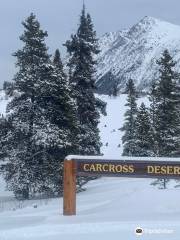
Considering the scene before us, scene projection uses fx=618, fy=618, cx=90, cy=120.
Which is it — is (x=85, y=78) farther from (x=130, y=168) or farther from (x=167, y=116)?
(x=130, y=168)

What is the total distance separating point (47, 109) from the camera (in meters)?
31.0

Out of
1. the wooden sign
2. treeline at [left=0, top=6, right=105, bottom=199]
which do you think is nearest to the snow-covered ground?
the wooden sign

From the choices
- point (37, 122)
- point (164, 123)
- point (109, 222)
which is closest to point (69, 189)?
point (109, 222)

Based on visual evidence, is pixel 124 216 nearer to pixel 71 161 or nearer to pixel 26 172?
pixel 71 161

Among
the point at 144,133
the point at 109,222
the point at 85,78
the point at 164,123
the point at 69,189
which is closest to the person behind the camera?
the point at 109,222

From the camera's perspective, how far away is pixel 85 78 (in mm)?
35500

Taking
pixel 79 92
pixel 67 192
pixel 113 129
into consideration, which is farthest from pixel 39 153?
pixel 113 129

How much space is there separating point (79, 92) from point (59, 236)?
22.2 metres

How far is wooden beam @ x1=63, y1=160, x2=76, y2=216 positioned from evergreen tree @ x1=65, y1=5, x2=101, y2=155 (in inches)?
710

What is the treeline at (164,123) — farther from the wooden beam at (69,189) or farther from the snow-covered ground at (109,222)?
the wooden beam at (69,189)

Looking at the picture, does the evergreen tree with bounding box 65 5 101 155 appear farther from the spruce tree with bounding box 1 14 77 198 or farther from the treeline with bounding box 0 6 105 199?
the spruce tree with bounding box 1 14 77 198

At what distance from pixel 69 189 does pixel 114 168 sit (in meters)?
1.37

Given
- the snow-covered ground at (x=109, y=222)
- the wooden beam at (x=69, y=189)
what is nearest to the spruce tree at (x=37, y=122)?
the snow-covered ground at (x=109, y=222)

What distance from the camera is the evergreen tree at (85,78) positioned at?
116 feet
